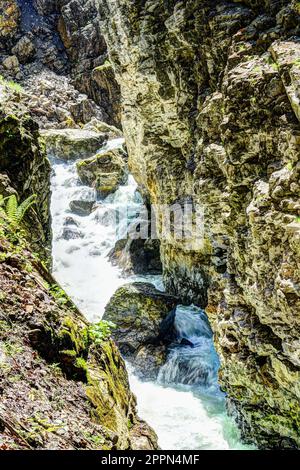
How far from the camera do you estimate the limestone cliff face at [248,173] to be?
8.02 meters

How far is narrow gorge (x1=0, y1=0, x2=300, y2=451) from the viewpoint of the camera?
4.57 meters

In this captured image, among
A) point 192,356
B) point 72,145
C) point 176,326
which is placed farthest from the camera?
point 72,145

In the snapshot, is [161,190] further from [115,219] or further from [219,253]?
[115,219]

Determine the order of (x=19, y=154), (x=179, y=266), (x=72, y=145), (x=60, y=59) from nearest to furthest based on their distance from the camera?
1. (x=19, y=154)
2. (x=179, y=266)
3. (x=72, y=145)
4. (x=60, y=59)

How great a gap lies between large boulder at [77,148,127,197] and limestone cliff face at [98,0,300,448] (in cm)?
1597

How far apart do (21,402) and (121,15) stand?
1581 cm

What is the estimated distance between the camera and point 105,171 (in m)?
30.5

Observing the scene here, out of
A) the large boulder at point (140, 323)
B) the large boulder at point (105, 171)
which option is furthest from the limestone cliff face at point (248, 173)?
the large boulder at point (105, 171)

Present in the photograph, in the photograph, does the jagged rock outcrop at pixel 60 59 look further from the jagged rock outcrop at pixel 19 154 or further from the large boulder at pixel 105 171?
the jagged rock outcrop at pixel 19 154

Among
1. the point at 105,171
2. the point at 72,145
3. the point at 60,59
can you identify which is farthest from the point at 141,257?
the point at 60,59

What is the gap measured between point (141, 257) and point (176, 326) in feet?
23.4

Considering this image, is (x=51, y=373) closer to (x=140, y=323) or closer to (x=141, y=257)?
(x=140, y=323)

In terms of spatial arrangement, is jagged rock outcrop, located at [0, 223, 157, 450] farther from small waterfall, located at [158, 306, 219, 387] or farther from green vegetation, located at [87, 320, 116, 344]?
small waterfall, located at [158, 306, 219, 387]

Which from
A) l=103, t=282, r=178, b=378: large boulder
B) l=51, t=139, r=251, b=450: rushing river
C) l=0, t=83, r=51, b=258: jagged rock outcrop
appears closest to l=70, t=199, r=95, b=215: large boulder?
l=51, t=139, r=251, b=450: rushing river
